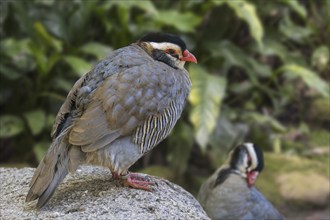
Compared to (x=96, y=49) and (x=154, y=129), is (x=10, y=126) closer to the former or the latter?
(x=96, y=49)

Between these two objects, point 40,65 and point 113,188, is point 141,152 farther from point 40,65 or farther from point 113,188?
point 40,65

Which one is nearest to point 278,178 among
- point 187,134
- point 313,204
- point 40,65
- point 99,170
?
point 313,204

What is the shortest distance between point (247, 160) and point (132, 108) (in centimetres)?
276

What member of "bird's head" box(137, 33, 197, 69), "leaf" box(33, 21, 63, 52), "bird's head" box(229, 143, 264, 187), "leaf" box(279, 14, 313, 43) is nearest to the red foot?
"bird's head" box(137, 33, 197, 69)

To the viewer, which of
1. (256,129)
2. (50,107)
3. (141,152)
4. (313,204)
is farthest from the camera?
(256,129)

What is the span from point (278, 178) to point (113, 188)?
174 inches

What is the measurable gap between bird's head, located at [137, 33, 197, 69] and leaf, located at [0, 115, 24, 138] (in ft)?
12.9

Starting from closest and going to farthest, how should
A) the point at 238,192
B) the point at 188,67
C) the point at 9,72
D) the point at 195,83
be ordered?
the point at 238,192 < the point at 9,72 < the point at 195,83 < the point at 188,67

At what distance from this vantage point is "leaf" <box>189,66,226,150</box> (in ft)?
28.9

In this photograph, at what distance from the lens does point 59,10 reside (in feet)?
31.4

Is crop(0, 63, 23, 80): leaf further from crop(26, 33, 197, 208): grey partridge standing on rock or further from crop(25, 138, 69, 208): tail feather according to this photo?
crop(25, 138, 69, 208): tail feather

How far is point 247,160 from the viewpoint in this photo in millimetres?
7273

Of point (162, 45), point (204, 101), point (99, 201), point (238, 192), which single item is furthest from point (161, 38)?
point (204, 101)

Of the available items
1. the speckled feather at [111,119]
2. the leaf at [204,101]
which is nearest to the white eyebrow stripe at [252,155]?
the leaf at [204,101]
